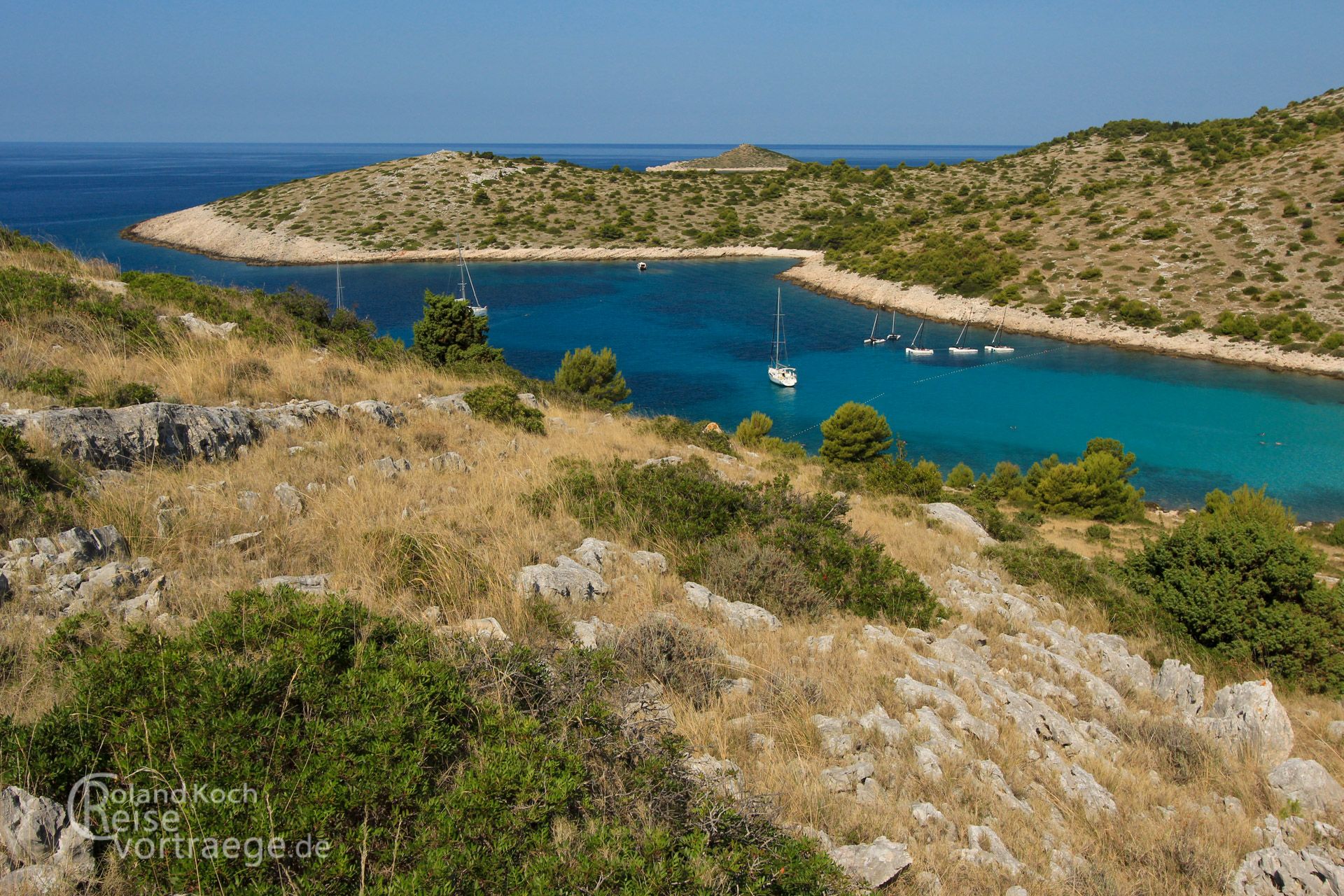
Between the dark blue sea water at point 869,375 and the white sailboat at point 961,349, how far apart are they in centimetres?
70

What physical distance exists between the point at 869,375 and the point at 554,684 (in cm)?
3950

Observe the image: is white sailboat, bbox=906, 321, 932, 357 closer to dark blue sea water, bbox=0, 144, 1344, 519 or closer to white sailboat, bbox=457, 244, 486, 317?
dark blue sea water, bbox=0, 144, 1344, 519

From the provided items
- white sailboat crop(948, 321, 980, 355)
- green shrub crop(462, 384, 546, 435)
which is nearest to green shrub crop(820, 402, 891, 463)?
green shrub crop(462, 384, 546, 435)

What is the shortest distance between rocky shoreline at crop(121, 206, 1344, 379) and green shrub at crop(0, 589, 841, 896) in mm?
49611

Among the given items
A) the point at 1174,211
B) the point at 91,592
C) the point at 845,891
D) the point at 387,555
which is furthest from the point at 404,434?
the point at 1174,211

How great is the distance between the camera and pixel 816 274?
61.7 meters

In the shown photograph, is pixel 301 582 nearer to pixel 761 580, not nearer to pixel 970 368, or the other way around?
pixel 761 580

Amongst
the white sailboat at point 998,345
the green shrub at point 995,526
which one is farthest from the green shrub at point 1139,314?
the green shrub at point 995,526

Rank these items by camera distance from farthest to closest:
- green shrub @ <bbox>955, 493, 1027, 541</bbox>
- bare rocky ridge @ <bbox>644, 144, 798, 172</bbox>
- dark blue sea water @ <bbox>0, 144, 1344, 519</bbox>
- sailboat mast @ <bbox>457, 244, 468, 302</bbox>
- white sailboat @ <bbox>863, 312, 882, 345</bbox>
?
bare rocky ridge @ <bbox>644, 144, 798, 172</bbox> < sailboat mast @ <bbox>457, 244, 468, 302</bbox> < white sailboat @ <bbox>863, 312, 882, 345</bbox> < dark blue sea water @ <bbox>0, 144, 1344, 519</bbox> < green shrub @ <bbox>955, 493, 1027, 541</bbox>

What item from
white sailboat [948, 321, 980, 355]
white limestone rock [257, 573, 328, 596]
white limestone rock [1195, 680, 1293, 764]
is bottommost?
white sailboat [948, 321, 980, 355]

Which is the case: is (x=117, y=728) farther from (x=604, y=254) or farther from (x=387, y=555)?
(x=604, y=254)

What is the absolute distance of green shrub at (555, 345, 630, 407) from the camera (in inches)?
1082

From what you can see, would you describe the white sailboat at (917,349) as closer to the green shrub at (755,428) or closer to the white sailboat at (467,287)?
the green shrub at (755,428)
